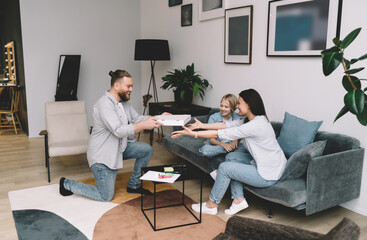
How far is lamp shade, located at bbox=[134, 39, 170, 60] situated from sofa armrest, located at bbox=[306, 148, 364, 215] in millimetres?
3410

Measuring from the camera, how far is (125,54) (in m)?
6.90

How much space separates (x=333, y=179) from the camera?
2834 mm

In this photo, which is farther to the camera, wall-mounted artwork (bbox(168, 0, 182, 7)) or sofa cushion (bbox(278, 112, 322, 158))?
wall-mounted artwork (bbox(168, 0, 182, 7))

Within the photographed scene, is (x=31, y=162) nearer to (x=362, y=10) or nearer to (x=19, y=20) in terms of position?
(x=19, y=20)

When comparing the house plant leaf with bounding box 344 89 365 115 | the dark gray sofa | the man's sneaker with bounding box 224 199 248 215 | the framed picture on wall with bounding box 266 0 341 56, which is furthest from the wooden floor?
the framed picture on wall with bounding box 266 0 341 56

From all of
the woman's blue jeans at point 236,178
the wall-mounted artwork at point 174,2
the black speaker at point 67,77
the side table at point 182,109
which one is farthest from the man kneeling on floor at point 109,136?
the black speaker at point 67,77

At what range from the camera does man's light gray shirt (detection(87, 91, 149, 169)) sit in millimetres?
3176

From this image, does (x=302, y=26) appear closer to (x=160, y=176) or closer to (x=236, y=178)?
(x=236, y=178)

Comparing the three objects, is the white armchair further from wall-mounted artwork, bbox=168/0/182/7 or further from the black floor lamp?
wall-mounted artwork, bbox=168/0/182/7

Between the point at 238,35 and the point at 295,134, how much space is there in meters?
1.69

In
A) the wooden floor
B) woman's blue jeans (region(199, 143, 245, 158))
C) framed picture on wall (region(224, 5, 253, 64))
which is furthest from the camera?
framed picture on wall (region(224, 5, 253, 64))

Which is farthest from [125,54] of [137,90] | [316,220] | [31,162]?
[316,220]

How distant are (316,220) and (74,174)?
9.13 ft

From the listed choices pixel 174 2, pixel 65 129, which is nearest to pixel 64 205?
pixel 65 129
